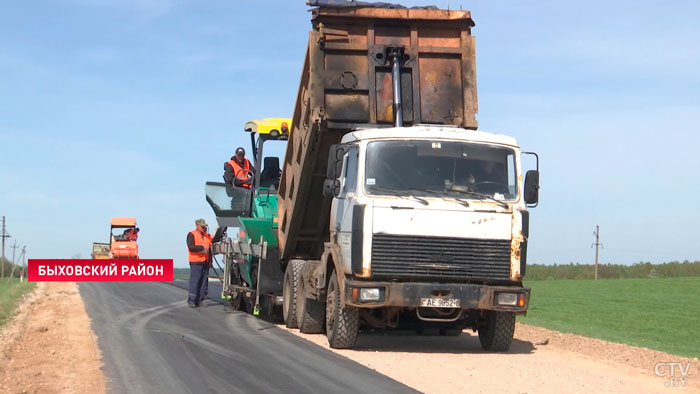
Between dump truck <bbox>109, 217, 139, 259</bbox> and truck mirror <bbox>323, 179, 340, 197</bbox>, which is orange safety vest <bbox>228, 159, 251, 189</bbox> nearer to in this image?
truck mirror <bbox>323, 179, 340, 197</bbox>

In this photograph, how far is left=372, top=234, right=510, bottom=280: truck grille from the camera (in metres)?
11.5

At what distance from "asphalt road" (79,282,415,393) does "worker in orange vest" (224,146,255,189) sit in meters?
2.80

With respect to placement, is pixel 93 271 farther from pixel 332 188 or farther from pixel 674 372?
pixel 674 372

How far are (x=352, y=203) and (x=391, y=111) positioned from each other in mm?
1862

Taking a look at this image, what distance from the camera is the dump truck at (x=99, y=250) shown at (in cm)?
5387

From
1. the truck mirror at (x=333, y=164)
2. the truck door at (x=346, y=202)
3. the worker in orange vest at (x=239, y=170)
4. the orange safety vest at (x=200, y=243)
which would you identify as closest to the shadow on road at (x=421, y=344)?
the truck door at (x=346, y=202)

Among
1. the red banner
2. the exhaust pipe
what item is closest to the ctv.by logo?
the exhaust pipe

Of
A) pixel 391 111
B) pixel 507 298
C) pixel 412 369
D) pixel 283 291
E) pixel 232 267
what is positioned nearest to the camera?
pixel 412 369

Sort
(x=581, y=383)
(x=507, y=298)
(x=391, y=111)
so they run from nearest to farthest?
(x=581, y=383) → (x=507, y=298) → (x=391, y=111)

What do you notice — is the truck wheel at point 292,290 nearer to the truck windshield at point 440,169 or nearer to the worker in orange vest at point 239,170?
the truck windshield at point 440,169

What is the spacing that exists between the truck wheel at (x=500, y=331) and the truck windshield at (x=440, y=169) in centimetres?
161

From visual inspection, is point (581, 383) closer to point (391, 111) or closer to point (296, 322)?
point (391, 111)

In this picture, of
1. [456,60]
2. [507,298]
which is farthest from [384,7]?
[507,298]

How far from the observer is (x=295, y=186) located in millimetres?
14547
